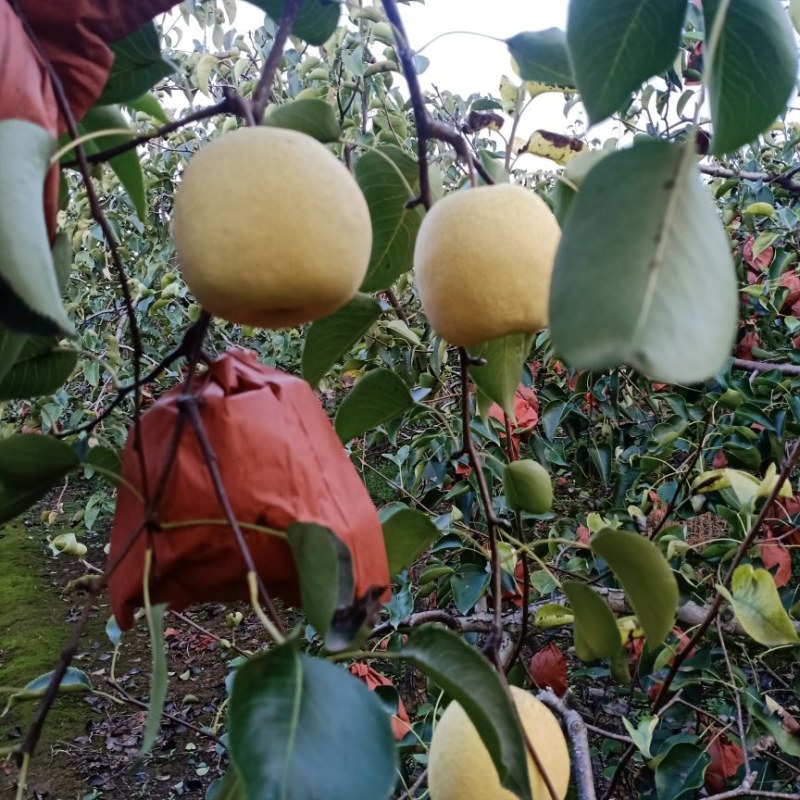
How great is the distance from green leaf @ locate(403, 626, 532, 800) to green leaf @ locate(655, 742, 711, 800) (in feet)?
2.09

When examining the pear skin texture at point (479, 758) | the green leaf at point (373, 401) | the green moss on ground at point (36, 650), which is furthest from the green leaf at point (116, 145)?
the green moss on ground at point (36, 650)

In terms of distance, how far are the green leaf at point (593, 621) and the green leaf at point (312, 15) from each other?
0.41 metres

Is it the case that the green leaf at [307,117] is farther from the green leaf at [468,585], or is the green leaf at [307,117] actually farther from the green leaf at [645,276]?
the green leaf at [468,585]

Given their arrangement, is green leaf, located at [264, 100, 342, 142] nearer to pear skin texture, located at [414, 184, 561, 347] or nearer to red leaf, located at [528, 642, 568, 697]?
pear skin texture, located at [414, 184, 561, 347]

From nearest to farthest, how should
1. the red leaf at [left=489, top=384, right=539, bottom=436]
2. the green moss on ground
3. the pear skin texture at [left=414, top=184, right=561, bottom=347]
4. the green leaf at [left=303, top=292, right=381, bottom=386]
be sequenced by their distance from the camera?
the pear skin texture at [left=414, top=184, right=561, bottom=347] < the green leaf at [left=303, top=292, right=381, bottom=386] < the red leaf at [left=489, top=384, right=539, bottom=436] < the green moss on ground

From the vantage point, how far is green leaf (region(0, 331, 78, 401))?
52cm

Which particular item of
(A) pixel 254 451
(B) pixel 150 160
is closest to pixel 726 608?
(A) pixel 254 451

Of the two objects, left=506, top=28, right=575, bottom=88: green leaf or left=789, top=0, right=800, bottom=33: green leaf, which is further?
left=789, top=0, right=800, bottom=33: green leaf

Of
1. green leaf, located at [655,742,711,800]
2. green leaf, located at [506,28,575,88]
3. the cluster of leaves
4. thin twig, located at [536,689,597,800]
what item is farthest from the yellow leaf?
green leaf, located at [655,742,711,800]

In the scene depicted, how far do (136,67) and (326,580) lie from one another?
366mm

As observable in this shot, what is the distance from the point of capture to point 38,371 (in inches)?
20.8

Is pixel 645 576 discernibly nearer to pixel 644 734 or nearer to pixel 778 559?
pixel 644 734

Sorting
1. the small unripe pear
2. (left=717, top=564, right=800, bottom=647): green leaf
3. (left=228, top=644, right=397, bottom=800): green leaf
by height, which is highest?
(left=228, top=644, right=397, bottom=800): green leaf

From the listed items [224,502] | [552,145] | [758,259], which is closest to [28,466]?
[224,502]
